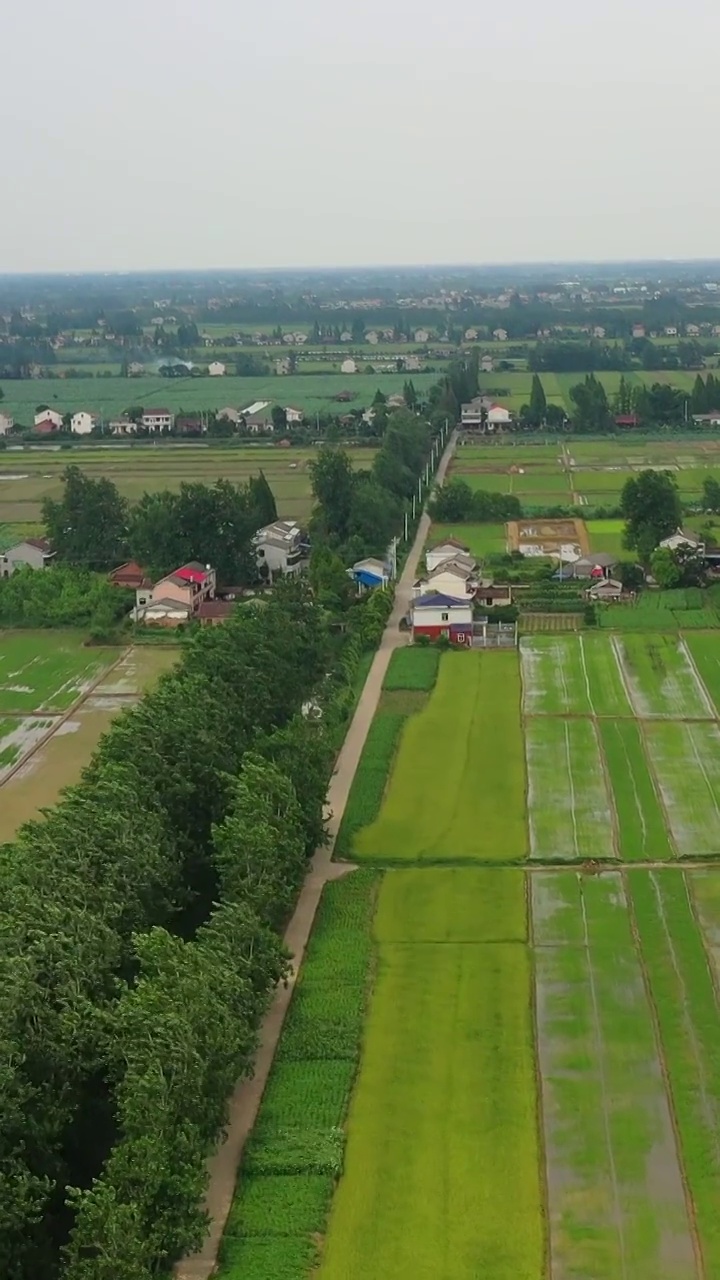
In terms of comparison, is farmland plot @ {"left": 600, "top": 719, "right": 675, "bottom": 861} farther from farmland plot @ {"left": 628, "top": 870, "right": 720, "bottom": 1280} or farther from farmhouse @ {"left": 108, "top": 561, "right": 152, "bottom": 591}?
farmhouse @ {"left": 108, "top": 561, "right": 152, "bottom": 591}

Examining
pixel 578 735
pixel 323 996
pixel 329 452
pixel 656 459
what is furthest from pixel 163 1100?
pixel 656 459

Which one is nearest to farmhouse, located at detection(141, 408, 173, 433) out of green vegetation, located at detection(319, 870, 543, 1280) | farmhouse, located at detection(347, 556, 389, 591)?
farmhouse, located at detection(347, 556, 389, 591)

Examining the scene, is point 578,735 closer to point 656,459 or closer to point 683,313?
point 656,459

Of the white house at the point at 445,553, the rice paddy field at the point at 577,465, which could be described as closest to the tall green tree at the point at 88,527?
the white house at the point at 445,553

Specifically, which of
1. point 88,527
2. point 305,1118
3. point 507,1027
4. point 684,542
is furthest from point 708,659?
point 88,527

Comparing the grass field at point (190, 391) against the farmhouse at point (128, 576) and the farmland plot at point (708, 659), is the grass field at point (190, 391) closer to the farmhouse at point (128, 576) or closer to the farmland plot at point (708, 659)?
the farmhouse at point (128, 576)

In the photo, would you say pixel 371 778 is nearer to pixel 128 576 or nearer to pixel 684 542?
pixel 128 576
